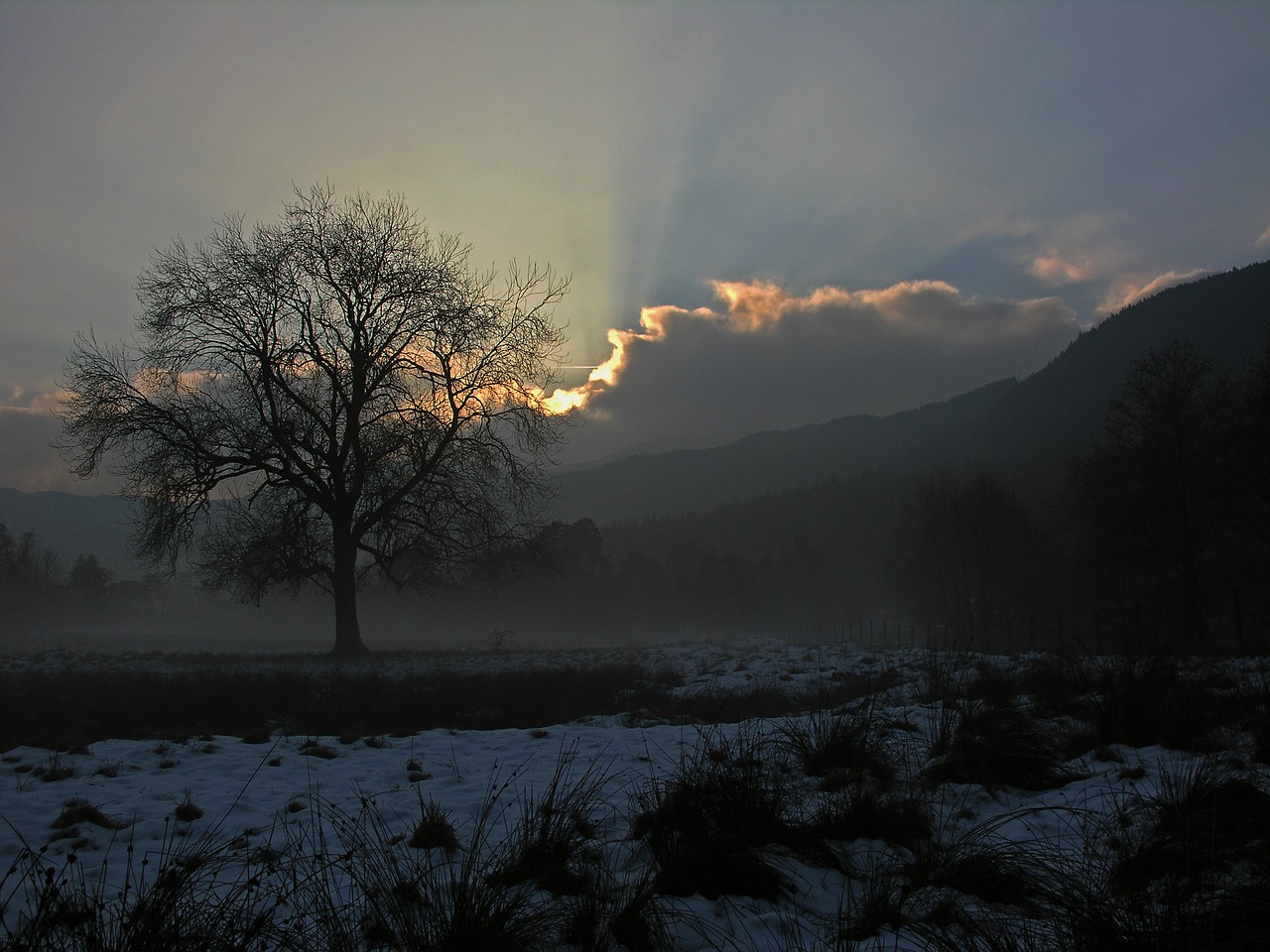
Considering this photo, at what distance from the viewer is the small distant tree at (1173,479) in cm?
2734

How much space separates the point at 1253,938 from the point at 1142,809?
1802mm

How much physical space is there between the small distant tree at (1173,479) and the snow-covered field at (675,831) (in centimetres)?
2707

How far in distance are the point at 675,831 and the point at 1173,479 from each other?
33582 millimetres

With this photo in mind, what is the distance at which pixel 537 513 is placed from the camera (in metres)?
22.0

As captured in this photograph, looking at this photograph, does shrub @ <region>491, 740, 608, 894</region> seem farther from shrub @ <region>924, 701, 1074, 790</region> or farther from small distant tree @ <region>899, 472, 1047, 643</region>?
small distant tree @ <region>899, 472, 1047, 643</region>

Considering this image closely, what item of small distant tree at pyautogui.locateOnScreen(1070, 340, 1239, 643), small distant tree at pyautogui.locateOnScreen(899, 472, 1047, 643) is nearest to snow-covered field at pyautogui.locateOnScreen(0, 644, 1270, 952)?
small distant tree at pyautogui.locateOnScreen(1070, 340, 1239, 643)

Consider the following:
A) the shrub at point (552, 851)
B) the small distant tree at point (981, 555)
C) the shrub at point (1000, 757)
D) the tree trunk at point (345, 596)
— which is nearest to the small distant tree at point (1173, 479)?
the small distant tree at point (981, 555)

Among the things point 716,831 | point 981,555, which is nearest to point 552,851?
point 716,831

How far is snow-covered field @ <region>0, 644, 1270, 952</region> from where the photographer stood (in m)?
2.87

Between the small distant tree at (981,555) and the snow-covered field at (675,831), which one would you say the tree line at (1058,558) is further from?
the snow-covered field at (675,831)

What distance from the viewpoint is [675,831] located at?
12.8 ft

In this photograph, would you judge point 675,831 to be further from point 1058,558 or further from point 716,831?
point 1058,558

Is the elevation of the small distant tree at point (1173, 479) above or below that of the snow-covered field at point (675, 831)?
above

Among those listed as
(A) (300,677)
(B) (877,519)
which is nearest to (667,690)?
(A) (300,677)
